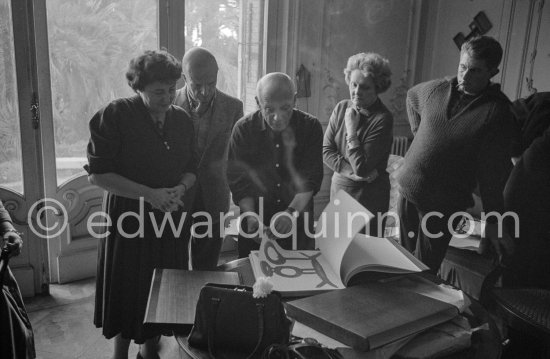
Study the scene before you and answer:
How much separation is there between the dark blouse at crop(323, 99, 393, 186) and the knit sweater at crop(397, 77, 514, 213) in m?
0.12

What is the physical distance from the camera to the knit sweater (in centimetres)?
171

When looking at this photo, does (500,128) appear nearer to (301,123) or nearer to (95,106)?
(301,123)

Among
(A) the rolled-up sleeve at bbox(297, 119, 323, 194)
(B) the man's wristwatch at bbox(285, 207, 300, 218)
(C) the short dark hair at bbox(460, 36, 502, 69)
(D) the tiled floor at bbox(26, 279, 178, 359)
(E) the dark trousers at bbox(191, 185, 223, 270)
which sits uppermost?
(C) the short dark hair at bbox(460, 36, 502, 69)

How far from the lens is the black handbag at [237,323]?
2.93 feet

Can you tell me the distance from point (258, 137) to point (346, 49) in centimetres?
216

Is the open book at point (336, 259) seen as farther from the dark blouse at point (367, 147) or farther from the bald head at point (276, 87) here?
the dark blouse at point (367, 147)

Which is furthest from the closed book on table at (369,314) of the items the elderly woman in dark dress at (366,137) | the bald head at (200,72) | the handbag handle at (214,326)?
the bald head at (200,72)

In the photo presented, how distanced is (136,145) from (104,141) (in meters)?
0.10

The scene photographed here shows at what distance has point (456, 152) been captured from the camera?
180cm

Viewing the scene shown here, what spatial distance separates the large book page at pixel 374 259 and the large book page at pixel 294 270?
0.19 feet

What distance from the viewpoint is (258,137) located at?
1697mm

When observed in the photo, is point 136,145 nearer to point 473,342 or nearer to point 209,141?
point 209,141

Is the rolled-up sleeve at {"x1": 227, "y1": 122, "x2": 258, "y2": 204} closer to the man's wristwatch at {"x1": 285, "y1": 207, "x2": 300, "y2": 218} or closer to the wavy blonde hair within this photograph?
the man's wristwatch at {"x1": 285, "y1": 207, "x2": 300, "y2": 218}

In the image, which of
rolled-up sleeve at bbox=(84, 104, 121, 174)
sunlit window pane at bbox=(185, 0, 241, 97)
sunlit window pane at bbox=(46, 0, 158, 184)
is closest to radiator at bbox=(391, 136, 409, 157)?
sunlit window pane at bbox=(185, 0, 241, 97)
